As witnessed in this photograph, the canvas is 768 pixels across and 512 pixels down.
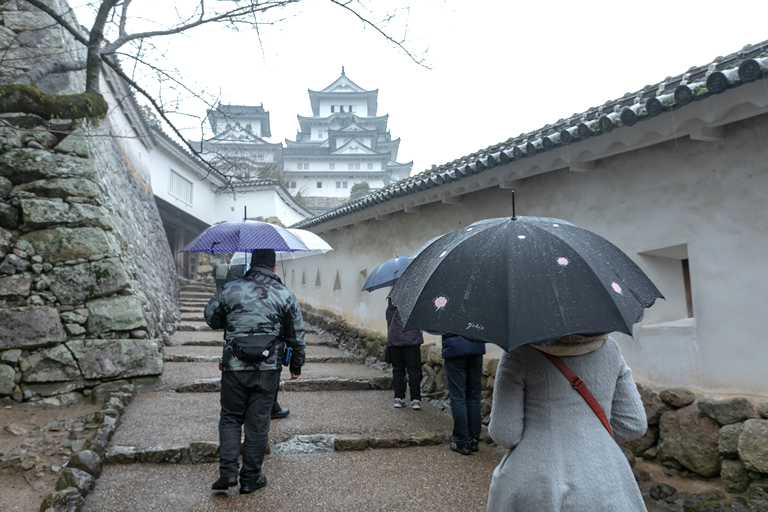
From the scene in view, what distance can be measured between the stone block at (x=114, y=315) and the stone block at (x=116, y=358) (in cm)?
17

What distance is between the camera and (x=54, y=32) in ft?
26.5

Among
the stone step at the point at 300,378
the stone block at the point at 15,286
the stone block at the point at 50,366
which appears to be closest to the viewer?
the stone block at the point at 50,366

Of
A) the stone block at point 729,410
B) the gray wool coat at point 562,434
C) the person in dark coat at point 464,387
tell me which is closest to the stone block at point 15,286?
the person in dark coat at point 464,387

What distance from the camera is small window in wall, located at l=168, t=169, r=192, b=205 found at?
55.8 ft

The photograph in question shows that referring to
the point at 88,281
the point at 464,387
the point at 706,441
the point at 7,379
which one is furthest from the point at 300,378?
the point at 706,441

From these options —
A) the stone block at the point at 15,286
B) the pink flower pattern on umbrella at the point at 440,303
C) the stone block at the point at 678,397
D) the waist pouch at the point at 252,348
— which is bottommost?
the stone block at the point at 678,397

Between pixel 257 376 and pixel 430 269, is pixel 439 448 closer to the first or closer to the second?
pixel 257 376

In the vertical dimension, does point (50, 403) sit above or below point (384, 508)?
above

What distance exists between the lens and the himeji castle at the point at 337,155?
126ft

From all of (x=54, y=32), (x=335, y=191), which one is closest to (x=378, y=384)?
(x=54, y=32)

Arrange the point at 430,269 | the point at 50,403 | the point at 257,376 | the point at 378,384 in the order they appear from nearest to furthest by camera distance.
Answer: the point at 430,269, the point at 257,376, the point at 50,403, the point at 378,384

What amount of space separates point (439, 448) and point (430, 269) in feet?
12.5

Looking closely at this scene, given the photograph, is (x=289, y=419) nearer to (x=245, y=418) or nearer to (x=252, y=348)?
(x=245, y=418)

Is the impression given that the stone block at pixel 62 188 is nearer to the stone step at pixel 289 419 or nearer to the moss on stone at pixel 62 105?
the moss on stone at pixel 62 105
